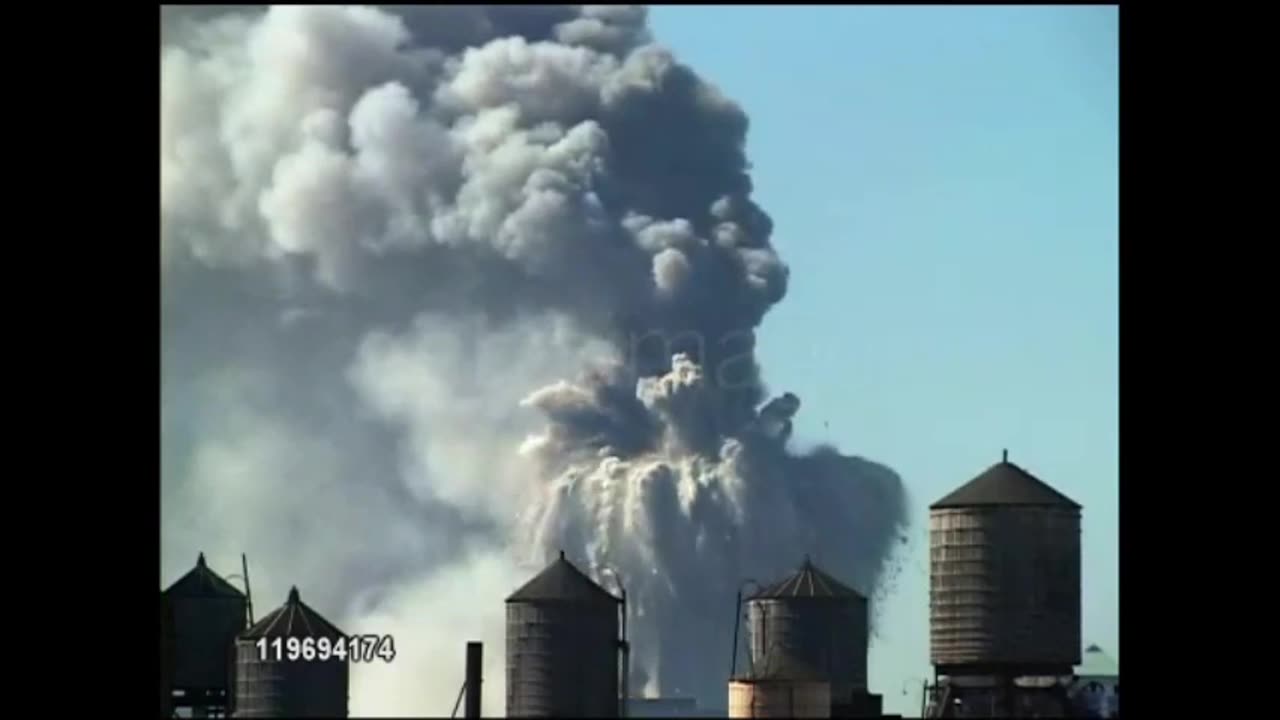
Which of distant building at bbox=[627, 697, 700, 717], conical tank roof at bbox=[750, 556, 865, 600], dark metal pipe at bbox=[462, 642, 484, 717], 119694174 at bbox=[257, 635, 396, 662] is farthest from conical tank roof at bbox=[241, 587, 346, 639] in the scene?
distant building at bbox=[627, 697, 700, 717]

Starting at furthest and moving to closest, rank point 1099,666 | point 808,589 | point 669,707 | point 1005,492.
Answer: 1. point 669,707
2. point 1099,666
3. point 808,589
4. point 1005,492

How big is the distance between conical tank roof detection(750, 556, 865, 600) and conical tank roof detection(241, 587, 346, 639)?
11.3m

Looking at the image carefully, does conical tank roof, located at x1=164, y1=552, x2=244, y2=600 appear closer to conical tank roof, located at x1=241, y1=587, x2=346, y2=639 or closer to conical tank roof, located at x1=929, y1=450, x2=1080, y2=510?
conical tank roof, located at x1=241, y1=587, x2=346, y2=639

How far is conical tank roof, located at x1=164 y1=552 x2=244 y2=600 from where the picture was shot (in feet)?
216

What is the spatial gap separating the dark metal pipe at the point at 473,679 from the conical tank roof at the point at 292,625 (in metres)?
3.86

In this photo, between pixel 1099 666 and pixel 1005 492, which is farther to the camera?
pixel 1099 666

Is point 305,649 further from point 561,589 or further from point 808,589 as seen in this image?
point 808,589

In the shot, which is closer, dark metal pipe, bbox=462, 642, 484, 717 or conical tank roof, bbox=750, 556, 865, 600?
dark metal pipe, bbox=462, 642, 484, 717

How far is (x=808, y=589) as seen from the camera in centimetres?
6950

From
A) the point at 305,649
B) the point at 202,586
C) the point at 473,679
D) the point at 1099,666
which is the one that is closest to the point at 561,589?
the point at 473,679

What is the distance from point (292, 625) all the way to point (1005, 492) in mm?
18944
